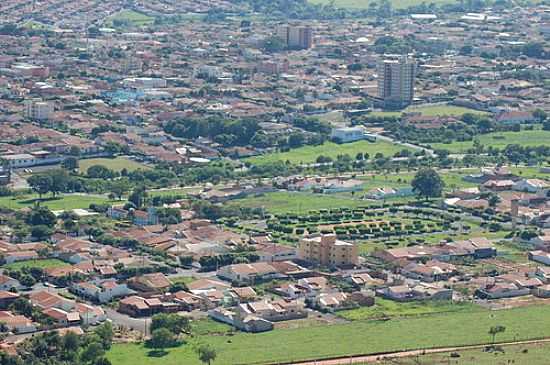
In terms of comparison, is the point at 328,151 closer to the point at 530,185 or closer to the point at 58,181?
the point at 530,185

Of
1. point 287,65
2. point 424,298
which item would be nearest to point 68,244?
point 424,298

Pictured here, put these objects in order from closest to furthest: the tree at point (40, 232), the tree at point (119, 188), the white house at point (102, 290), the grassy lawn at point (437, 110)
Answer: the white house at point (102, 290) → the tree at point (40, 232) → the tree at point (119, 188) → the grassy lawn at point (437, 110)

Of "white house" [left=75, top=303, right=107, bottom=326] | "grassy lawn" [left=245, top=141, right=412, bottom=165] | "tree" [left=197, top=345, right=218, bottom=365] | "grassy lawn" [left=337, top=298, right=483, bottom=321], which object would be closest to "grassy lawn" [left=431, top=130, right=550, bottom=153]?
"grassy lawn" [left=245, top=141, right=412, bottom=165]

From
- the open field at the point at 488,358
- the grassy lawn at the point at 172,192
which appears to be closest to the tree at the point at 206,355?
the open field at the point at 488,358

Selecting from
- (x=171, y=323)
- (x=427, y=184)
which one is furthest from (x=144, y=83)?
(x=171, y=323)

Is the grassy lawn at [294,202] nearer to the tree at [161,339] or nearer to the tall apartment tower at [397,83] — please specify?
the tree at [161,339]

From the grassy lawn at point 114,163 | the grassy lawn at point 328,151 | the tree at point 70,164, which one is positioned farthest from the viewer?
the grassy lawn at point 328,151

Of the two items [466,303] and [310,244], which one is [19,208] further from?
[466,303]
